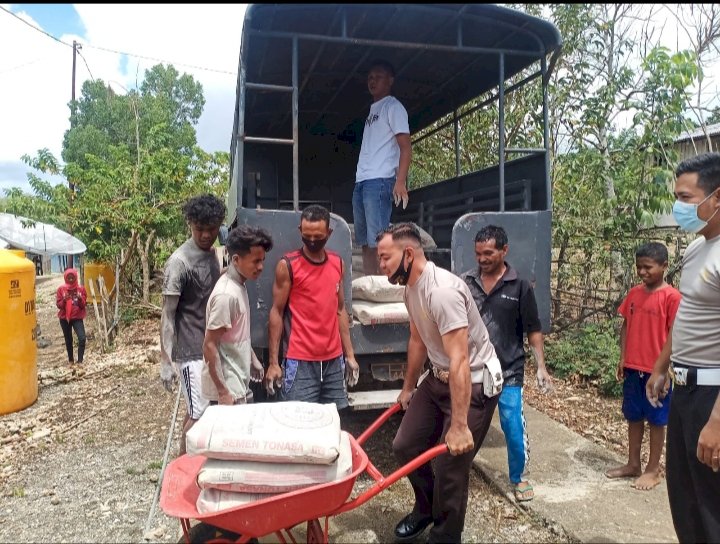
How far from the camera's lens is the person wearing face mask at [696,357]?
7.48ft

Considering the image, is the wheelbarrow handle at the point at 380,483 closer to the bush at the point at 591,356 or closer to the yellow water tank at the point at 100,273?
the bush at the point at 591,356

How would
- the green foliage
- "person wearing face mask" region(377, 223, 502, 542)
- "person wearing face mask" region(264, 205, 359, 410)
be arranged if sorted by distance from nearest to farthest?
"person wearing face mask" region(377, 223, 502, 542), "person wearing face mask" region(264, 205, 359, 410), the green foliage

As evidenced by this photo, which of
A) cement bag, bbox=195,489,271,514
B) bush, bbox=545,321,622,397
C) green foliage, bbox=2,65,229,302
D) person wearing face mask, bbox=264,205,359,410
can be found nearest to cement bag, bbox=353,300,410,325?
person wearing face mask, bbox=264,205,359,410

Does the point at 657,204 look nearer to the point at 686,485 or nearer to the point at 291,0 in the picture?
the point at 686,485

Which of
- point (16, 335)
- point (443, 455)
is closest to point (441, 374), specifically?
point (443, 455)

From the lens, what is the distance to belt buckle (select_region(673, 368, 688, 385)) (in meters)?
2.38

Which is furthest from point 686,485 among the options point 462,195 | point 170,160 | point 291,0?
point 170,160

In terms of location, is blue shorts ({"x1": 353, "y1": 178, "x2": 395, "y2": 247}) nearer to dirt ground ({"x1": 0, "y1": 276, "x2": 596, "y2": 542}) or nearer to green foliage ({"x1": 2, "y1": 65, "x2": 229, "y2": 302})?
dirt ground ({"x1": 0, "y1": 276, "x2": 596, "y2": 542})

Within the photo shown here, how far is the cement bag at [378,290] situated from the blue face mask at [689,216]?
1.90 metres

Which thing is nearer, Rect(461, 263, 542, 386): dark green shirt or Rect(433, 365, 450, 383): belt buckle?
Rect(433, 365, 450, 383): belt buckle

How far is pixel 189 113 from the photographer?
29.0 m

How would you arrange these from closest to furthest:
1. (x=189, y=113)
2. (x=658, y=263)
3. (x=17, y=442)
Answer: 1. (x=658, y=263)
2. (x=17, y=442)
3. (x=189, y=113)

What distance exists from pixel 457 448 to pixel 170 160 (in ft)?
34.2

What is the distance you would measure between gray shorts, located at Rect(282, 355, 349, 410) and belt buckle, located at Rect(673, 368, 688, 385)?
188 cm
